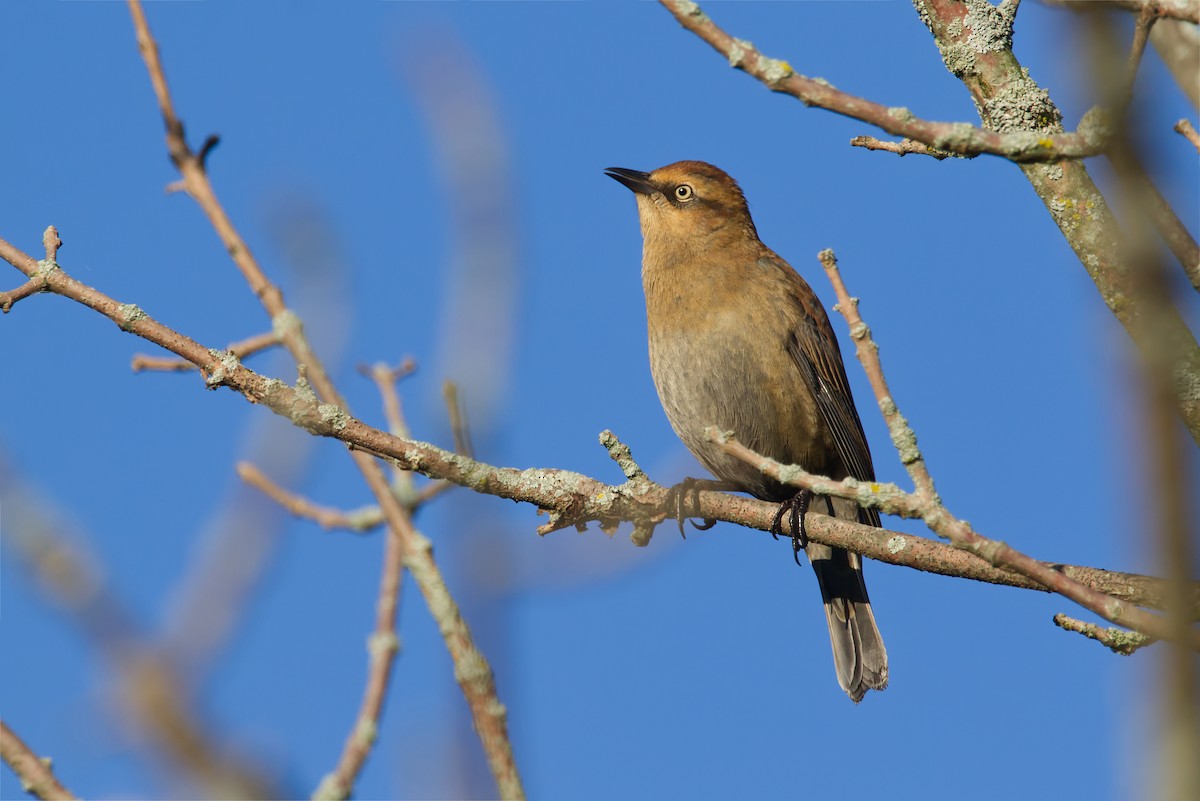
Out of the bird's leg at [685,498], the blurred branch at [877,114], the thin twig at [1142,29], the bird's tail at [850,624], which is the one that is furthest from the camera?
the bird's tail at [850,624]

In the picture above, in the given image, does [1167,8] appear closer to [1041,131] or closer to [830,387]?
[1041,131]

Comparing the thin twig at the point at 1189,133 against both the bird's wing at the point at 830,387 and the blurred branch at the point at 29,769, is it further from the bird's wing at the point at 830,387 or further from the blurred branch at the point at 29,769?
the bird's wing at the point at 830,387

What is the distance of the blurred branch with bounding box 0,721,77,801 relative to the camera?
7.78 feet

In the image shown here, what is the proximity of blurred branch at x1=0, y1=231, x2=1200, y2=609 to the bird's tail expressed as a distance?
7.42 ft

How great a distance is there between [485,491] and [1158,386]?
11.6ft

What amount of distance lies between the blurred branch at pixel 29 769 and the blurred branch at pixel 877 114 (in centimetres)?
215

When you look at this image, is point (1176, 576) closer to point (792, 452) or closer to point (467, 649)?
point (467, 649)

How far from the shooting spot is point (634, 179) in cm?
844

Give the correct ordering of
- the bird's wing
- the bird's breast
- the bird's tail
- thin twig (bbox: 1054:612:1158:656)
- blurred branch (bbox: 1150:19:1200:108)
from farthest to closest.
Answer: the bird's tail, the bird's wing, the bird's breast, blurred branch (bbox: 1150:19:1200:108), thin twig (bbox: 1054:612:1158:656)

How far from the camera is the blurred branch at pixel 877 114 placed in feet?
9.98

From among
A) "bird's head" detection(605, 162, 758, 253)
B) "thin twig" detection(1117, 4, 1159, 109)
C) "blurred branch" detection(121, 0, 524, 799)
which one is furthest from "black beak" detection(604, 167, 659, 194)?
"thin twig" detection(1117, 4, 1159, 109)

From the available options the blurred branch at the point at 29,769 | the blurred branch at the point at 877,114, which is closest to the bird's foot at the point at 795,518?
the blurred branch at the point at 877,114

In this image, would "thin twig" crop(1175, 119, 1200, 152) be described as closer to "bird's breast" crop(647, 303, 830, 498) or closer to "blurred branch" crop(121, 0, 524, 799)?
"blurred branch" crop(121, 0, 524, 799)

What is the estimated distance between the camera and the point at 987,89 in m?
4.52
